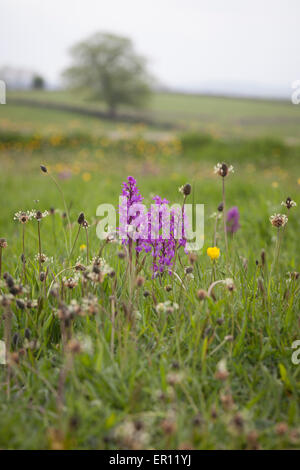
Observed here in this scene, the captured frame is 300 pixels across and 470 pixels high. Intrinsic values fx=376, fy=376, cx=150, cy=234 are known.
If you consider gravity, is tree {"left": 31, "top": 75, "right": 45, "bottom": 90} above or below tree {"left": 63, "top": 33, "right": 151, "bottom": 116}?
above

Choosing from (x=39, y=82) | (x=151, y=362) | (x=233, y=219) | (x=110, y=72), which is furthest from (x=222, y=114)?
(x=39, y=82)

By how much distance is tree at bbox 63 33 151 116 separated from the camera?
82.4 ft

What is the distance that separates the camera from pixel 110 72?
26.3 metres

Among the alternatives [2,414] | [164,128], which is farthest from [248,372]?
[164,128]

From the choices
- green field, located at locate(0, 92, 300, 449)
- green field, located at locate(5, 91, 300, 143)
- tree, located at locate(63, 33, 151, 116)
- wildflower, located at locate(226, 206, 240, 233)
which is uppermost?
tree, located at locate(63, 33, 151, 116)

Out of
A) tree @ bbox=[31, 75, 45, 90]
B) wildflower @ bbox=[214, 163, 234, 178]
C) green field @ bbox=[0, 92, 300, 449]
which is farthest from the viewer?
tree @ bbox=[31, 75, 45, 90]

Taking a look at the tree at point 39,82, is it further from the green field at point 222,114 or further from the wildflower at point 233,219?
the wildflower at point 233,219

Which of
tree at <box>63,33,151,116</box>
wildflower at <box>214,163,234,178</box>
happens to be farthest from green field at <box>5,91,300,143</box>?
wildflower at <box>214,163,234,178</box>

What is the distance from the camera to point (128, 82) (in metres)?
25.6

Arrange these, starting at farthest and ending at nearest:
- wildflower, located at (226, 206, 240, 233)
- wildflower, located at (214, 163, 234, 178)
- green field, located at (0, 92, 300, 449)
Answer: wildflower, located at (226, 206, 240, 233) → wildflower, located at (214, 163, 234, 178) → green field, located at (0, 92, 300, 449)

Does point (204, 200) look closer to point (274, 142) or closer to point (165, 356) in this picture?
point (165, 356)

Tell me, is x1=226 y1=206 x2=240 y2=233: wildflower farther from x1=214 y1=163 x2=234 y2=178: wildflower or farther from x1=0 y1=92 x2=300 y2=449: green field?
x1=214 y1=163 x2=234 y2=178: wildflower

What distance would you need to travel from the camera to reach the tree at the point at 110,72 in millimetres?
25125

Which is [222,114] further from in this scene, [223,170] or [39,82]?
[39,82]
